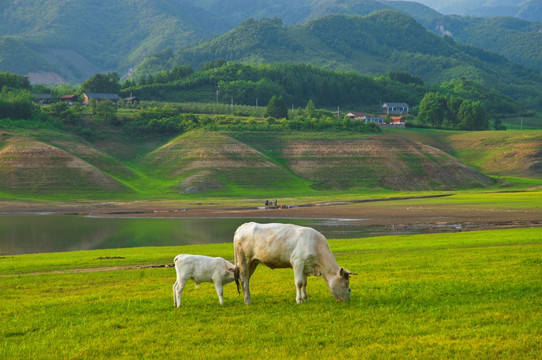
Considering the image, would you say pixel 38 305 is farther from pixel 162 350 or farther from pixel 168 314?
pixel 162 350

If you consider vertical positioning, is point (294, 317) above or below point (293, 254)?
below

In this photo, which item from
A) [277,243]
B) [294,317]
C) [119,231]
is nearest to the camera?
[294,317]

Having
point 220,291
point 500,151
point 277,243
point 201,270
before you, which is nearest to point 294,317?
point 277,243

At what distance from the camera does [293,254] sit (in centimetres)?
2016

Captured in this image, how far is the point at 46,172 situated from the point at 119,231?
63.6 m

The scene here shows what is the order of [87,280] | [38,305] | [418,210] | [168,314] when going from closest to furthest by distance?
[168,314], [38,305], [87,280], [418,210]

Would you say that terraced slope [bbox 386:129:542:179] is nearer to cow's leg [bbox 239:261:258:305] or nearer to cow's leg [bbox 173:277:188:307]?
cow's leg [bbox 239:261:258:305]

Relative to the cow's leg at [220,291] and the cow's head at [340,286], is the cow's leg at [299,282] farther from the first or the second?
the cow's leg at [220,291]

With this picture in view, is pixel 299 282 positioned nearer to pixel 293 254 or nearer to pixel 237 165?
pixel 293 254

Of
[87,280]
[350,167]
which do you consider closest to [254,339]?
[87,280]

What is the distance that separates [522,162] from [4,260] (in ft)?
508

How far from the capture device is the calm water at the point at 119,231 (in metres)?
58.9

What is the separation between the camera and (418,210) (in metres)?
85.7

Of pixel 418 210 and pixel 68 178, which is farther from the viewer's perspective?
pixel 68 178
